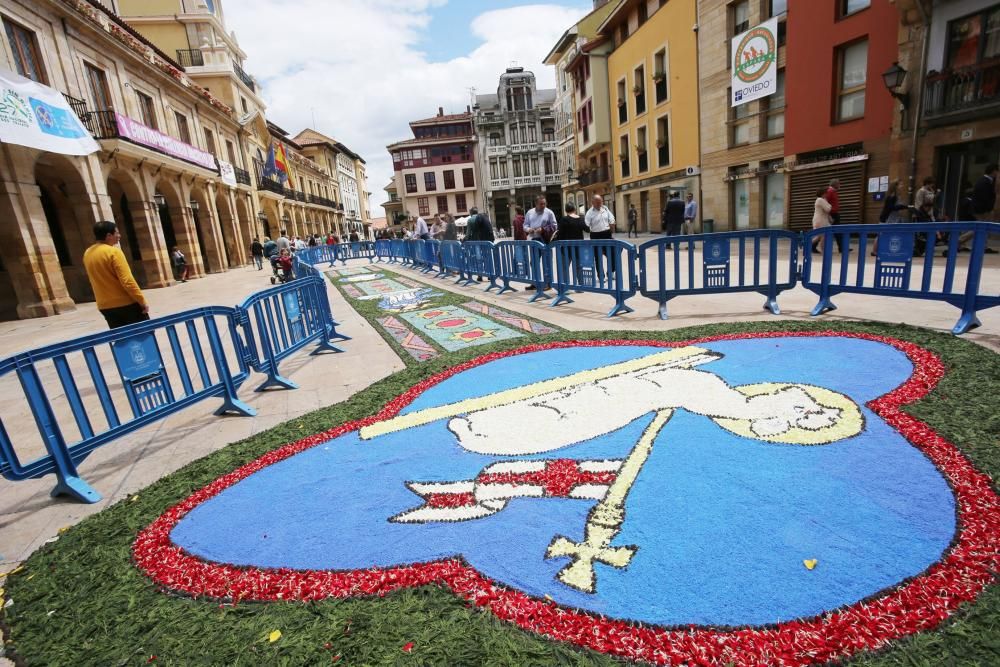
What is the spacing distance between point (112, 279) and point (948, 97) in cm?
1881

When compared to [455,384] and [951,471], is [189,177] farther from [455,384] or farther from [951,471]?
[951,471]

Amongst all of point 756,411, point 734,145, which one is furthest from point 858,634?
point 734,145

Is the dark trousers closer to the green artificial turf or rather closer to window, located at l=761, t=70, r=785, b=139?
the green artificial turf

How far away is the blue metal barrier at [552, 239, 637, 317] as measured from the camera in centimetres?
759

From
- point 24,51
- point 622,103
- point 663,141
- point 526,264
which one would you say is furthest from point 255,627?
point 622,103

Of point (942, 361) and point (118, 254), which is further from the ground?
point (118, 254)

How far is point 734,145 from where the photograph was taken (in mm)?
21906

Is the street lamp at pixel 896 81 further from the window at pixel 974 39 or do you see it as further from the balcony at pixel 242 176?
the balcony at pixel 242 176

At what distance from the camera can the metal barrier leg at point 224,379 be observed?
459 centimetres

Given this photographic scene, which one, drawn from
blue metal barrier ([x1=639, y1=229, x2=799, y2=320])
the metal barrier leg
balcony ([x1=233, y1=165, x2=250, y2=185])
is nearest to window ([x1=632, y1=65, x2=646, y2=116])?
balcony ([x1=233, y1=165, x2=250, y2=185])

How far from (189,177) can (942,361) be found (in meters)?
26.8

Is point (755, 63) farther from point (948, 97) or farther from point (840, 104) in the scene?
point (948, 97)

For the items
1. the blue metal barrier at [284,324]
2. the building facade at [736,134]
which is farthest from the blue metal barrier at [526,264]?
the building facade at [736,134]

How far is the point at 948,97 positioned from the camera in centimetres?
1320
